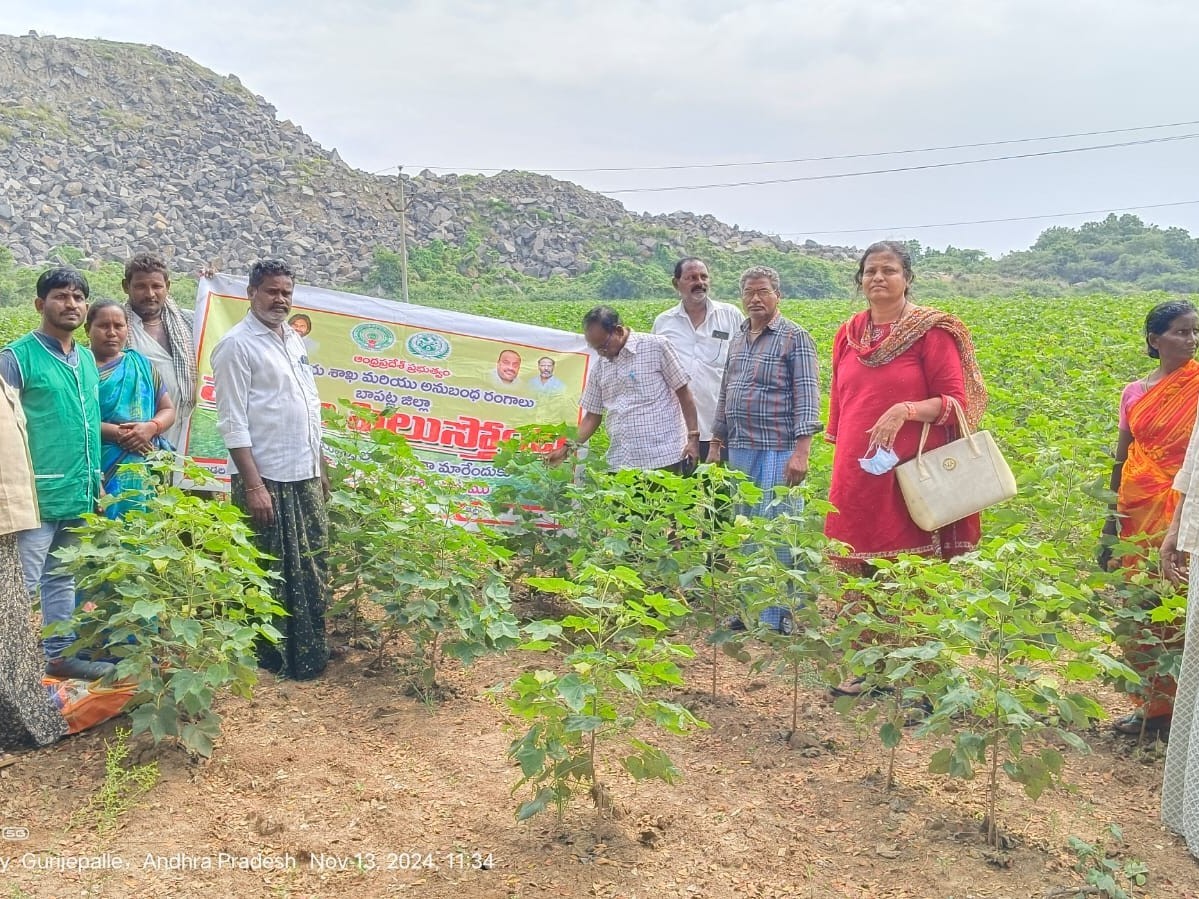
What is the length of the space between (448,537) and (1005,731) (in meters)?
1.89

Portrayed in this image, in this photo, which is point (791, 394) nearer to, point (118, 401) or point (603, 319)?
point (603, 319)

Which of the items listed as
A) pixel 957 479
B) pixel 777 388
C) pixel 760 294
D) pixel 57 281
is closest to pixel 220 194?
pixel 57 281

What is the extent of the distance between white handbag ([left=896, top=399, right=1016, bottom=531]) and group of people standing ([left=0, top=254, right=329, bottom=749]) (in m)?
2.23

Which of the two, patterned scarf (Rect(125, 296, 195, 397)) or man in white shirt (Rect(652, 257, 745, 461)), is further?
man in white shirt (Rect(652, 257, 745, 461))

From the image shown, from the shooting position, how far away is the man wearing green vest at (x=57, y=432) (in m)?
3.42

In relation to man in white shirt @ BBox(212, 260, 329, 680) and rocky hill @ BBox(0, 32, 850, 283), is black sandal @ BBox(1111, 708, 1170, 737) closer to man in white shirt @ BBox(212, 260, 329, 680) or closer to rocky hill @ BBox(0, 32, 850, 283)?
man in white shirt @ BBox(212, 260, 329, 680)

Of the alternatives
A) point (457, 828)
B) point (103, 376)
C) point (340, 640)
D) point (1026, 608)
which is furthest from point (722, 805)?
point (103, 376)

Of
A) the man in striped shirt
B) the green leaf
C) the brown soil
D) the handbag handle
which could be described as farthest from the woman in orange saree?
the green leaf

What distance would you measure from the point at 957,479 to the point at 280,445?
7.92 ft

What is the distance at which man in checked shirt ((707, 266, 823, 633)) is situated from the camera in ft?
13.8

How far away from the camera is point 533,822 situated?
2805 millimetres

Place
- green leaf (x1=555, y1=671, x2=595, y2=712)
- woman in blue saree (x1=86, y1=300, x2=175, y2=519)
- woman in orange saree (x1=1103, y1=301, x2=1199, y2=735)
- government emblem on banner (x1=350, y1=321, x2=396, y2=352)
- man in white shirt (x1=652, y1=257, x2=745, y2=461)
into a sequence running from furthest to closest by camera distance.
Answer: government emblem on banner (x1=350, y1=321, x2=396, y2=352), man in white shirt (x1=652, y1=257, x2=745, y2=461), woman in blue saree (x1=86, y1=300, x2=175, y2=519), woman in orange saree (x1=1103, y1=301, x2=1199, y2=735), green leaf (x1=555, y1=671, x2=595, y2=712)

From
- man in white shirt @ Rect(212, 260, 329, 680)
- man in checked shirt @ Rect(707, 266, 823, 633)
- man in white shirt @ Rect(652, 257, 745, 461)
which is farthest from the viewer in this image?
man in white shirt @ Rect(652, 257, 745, 461)

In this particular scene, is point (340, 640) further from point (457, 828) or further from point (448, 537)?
Answer: point (457, 828)
